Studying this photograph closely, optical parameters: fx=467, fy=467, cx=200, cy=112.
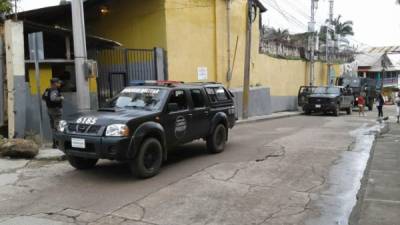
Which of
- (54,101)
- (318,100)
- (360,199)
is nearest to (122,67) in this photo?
(54,101)

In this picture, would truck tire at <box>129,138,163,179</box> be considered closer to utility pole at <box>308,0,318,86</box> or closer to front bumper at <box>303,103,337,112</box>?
front bumper at <box>303,103,337,112</box>

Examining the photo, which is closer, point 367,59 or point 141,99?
point 141,99

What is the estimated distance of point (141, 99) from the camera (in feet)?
30.5

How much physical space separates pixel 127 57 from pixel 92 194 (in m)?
9.65

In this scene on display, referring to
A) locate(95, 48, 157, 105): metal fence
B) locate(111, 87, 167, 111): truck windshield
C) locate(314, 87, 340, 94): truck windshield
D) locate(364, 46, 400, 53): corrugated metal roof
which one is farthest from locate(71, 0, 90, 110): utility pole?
locate(364, 46, 400, 53): corrugated metal roof

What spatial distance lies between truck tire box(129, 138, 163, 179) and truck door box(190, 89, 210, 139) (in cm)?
160

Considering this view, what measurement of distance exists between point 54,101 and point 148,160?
158 inches

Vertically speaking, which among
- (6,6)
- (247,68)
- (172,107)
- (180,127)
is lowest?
(180,127)

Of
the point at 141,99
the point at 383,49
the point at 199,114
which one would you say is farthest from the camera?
the point at 383,49

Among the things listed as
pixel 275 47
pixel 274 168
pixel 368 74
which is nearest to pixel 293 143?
pixel 274 168

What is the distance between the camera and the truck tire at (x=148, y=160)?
26.6 feet

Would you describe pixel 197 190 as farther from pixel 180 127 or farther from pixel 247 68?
pixel 247 68

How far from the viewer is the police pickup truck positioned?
787 centimetres

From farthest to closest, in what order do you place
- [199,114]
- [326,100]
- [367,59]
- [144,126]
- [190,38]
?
1. [367,59]
2. [326,100]
3. [190,38]
4. [199,114]
5. [144,126]
